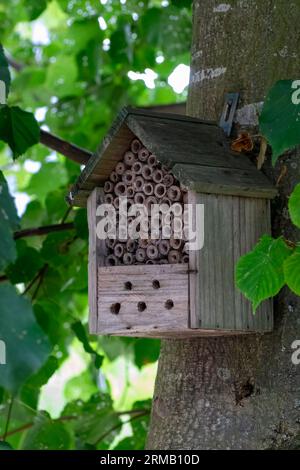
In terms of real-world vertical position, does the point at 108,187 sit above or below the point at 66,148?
below

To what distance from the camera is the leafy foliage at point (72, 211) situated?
253 centimetres

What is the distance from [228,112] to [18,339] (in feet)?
3.61

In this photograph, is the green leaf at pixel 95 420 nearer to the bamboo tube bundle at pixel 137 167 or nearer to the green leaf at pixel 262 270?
the bamboo tube bundle at pixel 137 167

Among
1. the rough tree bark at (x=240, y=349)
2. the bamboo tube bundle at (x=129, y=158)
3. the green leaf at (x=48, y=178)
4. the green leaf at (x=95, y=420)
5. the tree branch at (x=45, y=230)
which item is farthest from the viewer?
the green leaf at (x=48, y=178)

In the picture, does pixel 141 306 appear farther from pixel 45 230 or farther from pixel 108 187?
pixel 45 230

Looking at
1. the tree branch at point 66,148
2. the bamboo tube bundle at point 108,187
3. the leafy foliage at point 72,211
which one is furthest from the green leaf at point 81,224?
the bamboo tube bundle at point 108,187

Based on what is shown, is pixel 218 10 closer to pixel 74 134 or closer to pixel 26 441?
pixel 26 441

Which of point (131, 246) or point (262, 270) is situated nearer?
point (262, 270)

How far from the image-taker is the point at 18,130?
2.02 meters

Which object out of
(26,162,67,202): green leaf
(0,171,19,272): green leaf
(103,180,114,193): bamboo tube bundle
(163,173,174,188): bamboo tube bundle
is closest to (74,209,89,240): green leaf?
(103,180,114,193): bamboo tube bundle

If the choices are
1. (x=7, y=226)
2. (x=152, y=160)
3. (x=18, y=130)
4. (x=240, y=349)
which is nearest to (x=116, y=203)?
(x=152, y=160)

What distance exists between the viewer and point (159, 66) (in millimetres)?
3887

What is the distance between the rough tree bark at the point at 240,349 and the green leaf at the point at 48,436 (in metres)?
0.73
